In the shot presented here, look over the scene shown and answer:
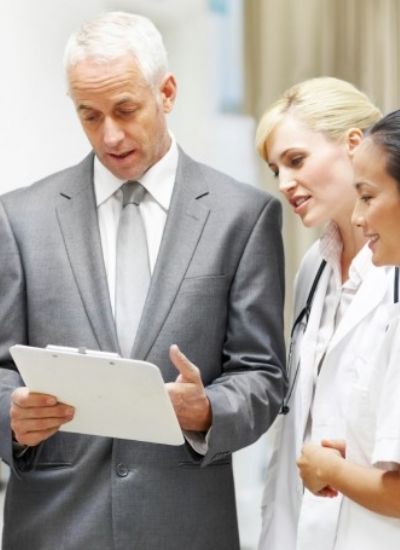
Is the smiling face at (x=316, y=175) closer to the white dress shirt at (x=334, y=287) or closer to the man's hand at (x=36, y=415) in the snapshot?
the white dress shirt at (x=334, y=287)

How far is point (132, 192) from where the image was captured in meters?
2.42

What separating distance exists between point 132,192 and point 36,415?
0.58m

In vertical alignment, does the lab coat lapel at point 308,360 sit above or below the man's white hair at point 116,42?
below

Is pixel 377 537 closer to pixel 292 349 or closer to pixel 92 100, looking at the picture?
pixel 292 349

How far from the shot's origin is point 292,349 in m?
2.65

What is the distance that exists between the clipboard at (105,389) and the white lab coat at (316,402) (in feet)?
1.31

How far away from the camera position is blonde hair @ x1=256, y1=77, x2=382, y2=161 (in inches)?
100

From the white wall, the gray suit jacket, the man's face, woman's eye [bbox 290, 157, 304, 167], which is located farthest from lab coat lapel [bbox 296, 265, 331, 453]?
the white wall

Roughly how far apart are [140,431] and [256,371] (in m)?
0.35

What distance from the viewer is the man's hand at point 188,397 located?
2.07 metres

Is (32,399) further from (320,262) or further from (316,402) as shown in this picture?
(320,262)

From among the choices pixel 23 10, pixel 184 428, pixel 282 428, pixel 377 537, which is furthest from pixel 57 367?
pixel 23 10

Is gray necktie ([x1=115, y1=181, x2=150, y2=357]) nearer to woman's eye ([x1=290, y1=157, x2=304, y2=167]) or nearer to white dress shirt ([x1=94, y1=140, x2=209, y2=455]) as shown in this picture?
white dress shirt ([x1=94, y1=140, x2=209, y2=455])

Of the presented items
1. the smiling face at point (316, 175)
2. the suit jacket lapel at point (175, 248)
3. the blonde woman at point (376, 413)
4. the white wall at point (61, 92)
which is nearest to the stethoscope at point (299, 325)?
the smiling face at point (316, 175)
